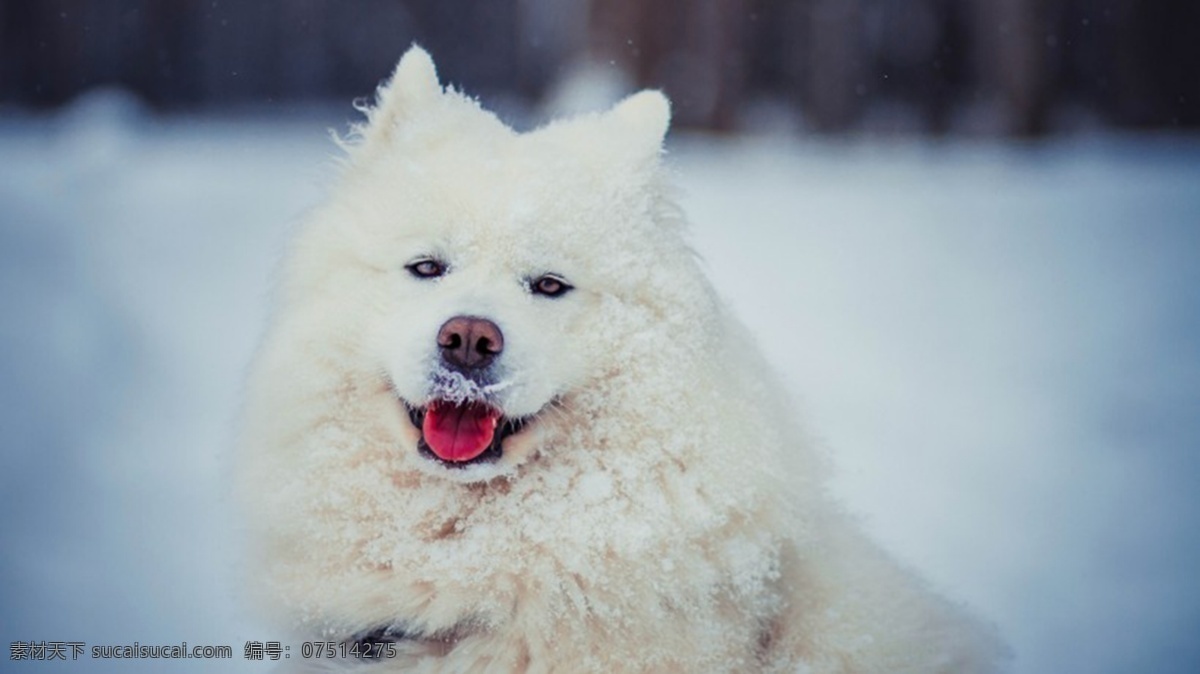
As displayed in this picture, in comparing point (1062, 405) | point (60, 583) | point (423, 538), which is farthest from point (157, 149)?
point (423, 538)

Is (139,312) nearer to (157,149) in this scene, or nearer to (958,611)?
(157,149)

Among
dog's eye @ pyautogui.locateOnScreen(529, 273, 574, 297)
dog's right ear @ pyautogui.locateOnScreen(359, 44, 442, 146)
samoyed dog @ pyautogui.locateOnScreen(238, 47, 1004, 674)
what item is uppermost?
dog's right ear @ pyautogui.locateOnScreen(359, 44, 442, 146)

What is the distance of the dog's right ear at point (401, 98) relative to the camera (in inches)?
143

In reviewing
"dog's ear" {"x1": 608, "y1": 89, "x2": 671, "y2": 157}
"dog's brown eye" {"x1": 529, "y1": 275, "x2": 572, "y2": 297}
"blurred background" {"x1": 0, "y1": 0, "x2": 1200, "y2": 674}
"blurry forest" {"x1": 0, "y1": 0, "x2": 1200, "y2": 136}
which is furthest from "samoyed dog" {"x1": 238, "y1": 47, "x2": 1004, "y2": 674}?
"blurry forest" {"x1": 0, "y1": 0, "x2": 1200, "y2": 136}

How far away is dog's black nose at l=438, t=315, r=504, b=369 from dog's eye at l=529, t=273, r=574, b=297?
1.09 ft

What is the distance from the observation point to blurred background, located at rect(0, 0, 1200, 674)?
5.49 meters

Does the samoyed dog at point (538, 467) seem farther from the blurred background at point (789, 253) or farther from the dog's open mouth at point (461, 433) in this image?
the blurred background at point (789, 253)

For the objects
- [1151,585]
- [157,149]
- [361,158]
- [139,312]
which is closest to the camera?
[361,158]

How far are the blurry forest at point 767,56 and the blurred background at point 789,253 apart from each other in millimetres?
41

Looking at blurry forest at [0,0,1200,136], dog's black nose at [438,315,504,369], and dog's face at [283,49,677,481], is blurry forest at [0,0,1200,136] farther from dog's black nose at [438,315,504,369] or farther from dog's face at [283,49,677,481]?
dog's black nose at [438,315,504,369]

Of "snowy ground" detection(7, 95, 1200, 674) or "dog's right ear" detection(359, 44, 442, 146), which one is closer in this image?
"dog's right ear" detection(359, 44, 442, 146)

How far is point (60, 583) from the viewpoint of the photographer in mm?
5137

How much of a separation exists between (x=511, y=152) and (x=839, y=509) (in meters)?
1.49

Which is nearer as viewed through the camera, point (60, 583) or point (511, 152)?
point (511, 152)
